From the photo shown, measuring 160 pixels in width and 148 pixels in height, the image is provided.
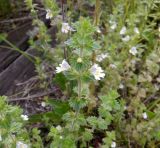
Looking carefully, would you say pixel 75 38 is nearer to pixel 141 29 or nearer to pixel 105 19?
pixel 141 29

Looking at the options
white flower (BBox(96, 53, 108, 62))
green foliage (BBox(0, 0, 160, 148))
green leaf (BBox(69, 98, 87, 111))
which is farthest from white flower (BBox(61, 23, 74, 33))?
green leaf (BBox(69, 98, 87, 111))

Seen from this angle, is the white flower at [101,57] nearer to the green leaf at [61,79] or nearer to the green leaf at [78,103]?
the green leaf at [61,79]

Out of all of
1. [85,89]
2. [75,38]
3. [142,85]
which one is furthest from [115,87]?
[75,38]

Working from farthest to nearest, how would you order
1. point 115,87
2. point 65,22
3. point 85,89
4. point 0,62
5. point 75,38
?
point 0,62, point 115,87, point 65,22, point 85,89, point 75,38

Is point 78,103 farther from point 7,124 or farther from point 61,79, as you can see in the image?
point 61,79

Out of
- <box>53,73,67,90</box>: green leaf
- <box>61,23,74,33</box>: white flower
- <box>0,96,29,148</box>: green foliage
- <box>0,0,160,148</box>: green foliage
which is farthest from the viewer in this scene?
<box>53,73,67,90</box>: green leaf

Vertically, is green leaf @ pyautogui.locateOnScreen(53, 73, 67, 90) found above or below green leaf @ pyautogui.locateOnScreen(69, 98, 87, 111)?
below

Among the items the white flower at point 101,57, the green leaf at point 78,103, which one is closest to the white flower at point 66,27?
the white flower at point 101,57

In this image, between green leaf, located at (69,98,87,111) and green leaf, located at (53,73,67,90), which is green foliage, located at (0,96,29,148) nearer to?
green leaf, located at (69,98,87,111)

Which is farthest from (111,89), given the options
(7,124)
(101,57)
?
(7,124)

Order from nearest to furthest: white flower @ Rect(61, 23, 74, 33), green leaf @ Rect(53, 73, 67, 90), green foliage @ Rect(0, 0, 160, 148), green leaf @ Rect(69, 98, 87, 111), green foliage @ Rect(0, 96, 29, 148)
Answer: green foliage @ Rect(0, 96, 29, 148), green leaf @ Rect(69, 98, 87, 111), green foliage @ Rect(0, 0, 160, 148), white flower @ Rect(61, 23, 74, 33), green leaf @ Rect(53, 73, 67, 90)

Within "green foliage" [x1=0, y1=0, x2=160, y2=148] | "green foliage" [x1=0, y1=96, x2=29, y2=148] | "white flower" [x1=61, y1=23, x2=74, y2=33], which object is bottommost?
"green foliage" [x1=0, y1=0, x2=160, y2=148]
